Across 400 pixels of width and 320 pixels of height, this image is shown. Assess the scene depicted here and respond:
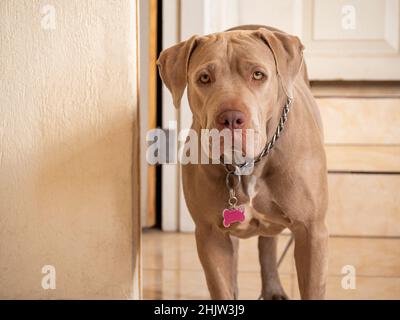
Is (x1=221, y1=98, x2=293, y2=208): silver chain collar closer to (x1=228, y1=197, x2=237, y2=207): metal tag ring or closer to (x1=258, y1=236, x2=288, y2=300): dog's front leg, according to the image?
(x1=228, y1=197, x2=237, y2=207): metal tag ring

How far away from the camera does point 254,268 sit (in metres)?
2.33

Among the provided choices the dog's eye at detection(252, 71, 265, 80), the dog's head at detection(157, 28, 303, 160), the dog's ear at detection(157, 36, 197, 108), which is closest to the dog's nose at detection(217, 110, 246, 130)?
the dog's head at detection(157, 28, 303, 160)

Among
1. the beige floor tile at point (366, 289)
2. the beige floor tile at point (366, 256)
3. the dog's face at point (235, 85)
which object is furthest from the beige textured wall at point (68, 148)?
the beige floor tile at point (366, 256)

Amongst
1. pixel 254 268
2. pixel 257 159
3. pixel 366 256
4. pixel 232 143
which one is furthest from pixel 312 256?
pixel 366 256

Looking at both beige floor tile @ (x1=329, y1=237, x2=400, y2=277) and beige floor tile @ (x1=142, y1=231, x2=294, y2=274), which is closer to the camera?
beige floor tile @ (x1=329, y1=237, x2=400, y2=277)

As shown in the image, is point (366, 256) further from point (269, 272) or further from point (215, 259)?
point (215, 259)

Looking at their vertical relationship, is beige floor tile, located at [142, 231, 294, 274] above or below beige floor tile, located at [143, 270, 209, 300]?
below

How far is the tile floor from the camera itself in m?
1.99

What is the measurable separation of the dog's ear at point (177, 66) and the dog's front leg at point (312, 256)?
0.46m

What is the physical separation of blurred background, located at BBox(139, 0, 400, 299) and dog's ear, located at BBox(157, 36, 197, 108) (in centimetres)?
100

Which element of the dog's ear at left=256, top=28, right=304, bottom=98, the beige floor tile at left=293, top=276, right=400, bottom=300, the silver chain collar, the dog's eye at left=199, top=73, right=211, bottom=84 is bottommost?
the beige floor tile at left=293, top=276, right=400, bottom=300

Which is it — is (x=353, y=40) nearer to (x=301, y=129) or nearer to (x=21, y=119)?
(x=301, y=129)

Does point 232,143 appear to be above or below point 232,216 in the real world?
above

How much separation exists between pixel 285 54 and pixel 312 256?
51 cm
